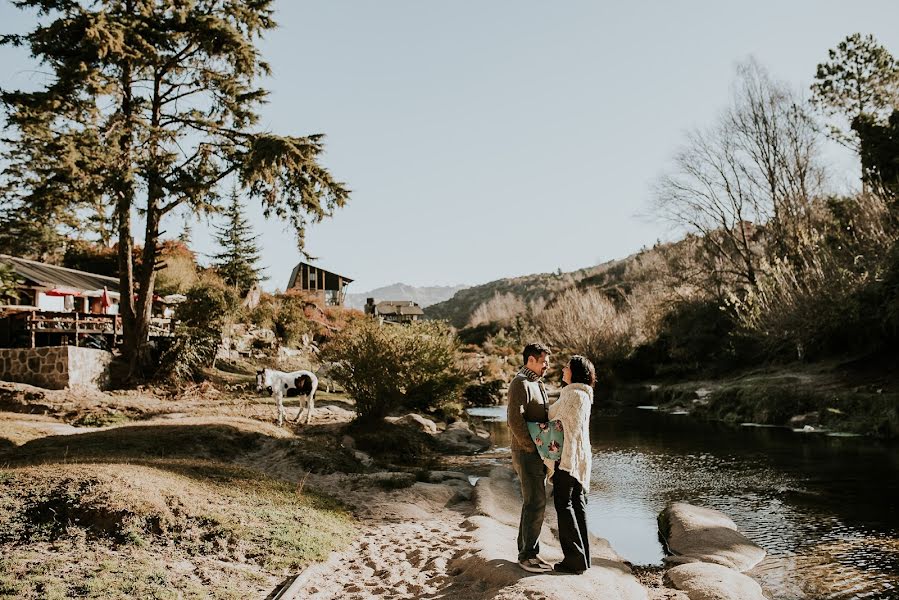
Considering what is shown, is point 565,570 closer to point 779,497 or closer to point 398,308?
point 779,497

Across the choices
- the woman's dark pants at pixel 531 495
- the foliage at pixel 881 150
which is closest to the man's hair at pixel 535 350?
the woman's dark pants at pixel 531 495

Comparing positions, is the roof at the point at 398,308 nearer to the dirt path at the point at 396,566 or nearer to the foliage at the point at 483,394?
the foliage at the point at 483,394

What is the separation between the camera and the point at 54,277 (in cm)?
2800

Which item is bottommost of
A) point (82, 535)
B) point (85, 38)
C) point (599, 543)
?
point (599, 543)

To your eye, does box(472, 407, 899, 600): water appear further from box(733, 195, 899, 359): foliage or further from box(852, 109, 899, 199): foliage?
box(852, 109, 899, 199): foliage

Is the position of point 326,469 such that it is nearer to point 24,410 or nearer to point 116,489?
point 116,489

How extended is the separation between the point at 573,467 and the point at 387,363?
11.5m

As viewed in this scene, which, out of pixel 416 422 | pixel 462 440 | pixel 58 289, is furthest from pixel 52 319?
pixel 462 440

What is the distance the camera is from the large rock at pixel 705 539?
7.85 metres

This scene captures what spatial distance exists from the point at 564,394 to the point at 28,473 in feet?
21.5

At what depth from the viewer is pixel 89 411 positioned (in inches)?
621

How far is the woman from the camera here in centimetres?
602

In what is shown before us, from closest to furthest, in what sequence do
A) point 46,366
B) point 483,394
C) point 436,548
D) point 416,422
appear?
point 436,548, point 416,422, point 46,366, point 483,394

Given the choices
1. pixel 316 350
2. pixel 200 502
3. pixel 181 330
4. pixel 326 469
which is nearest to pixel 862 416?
pixel 326 469
